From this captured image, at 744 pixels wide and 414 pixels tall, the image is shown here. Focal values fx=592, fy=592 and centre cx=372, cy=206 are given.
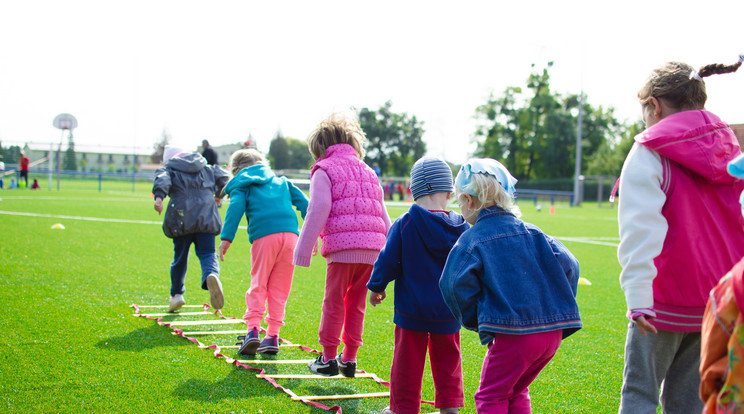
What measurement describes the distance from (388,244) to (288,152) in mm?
99001

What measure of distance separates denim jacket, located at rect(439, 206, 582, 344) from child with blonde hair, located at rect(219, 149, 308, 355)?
7.43ft

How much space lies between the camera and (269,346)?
14.7ft

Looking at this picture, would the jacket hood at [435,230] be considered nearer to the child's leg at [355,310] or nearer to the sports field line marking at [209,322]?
the child's leg at [355,310]

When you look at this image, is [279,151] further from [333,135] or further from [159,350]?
[333,135]

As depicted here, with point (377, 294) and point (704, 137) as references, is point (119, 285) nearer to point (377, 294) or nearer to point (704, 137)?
point (377, 294)

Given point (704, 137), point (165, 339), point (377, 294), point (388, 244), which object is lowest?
point (165, 339)

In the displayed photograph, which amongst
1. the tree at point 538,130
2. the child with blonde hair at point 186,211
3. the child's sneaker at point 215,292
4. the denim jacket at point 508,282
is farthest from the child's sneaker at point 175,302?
the tree at point 538,130

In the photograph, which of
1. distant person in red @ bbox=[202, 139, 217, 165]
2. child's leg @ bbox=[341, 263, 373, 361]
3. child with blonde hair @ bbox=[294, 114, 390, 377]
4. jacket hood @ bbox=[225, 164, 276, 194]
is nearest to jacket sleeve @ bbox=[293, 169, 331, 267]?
child with blonde hair @ bbox=[294, 114, 390, 377]

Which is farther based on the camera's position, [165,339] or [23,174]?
[23,174]

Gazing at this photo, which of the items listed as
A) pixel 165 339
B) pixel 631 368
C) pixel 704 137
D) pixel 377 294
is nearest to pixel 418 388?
pixel 377 294

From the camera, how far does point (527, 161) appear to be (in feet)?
214

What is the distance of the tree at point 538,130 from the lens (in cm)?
6094

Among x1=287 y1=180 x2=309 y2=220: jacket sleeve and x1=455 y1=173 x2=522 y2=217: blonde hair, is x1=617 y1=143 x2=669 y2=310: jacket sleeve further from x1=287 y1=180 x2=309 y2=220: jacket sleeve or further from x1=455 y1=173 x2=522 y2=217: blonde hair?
x1=287 y1=180 x2=309 y2=220: jacket sleeve

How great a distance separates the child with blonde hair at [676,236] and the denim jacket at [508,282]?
31 centimetres
